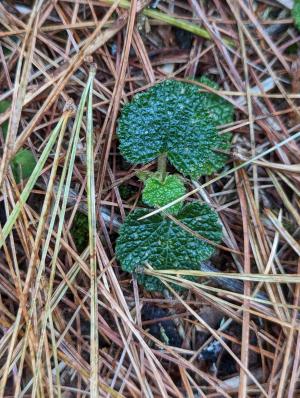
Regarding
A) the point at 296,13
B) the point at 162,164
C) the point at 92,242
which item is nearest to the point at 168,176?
the point at 162,164

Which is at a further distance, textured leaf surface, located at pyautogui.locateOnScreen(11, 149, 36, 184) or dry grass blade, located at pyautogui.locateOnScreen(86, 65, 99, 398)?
textured leaf surface, located at pyautogui.locateOnScreen(11, 149, 36, 184)

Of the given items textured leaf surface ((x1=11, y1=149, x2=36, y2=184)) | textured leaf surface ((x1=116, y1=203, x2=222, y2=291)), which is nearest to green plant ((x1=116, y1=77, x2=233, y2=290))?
textured leaf surface ((x1=116, y1=203, x2=222, y2=291))

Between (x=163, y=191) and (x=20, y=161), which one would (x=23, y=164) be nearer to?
(x=20, y=161)

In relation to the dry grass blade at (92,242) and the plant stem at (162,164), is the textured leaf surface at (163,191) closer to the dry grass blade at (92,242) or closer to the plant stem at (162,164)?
the plant stem at (162,164)

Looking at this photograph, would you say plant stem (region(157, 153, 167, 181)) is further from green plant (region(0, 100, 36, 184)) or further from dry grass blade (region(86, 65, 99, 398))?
green plant (region(0, 100, 36, 184))

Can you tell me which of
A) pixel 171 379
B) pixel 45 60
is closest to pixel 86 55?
pixel 45 60

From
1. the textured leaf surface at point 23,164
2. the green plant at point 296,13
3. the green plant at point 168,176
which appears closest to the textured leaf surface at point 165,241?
the green plant at point 168,176

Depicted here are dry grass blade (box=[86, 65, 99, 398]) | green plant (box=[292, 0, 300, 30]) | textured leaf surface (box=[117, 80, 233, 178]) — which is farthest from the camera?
green plant (box=[292, 0, 300, 30])

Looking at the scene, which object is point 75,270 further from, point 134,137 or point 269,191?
point 269,191
